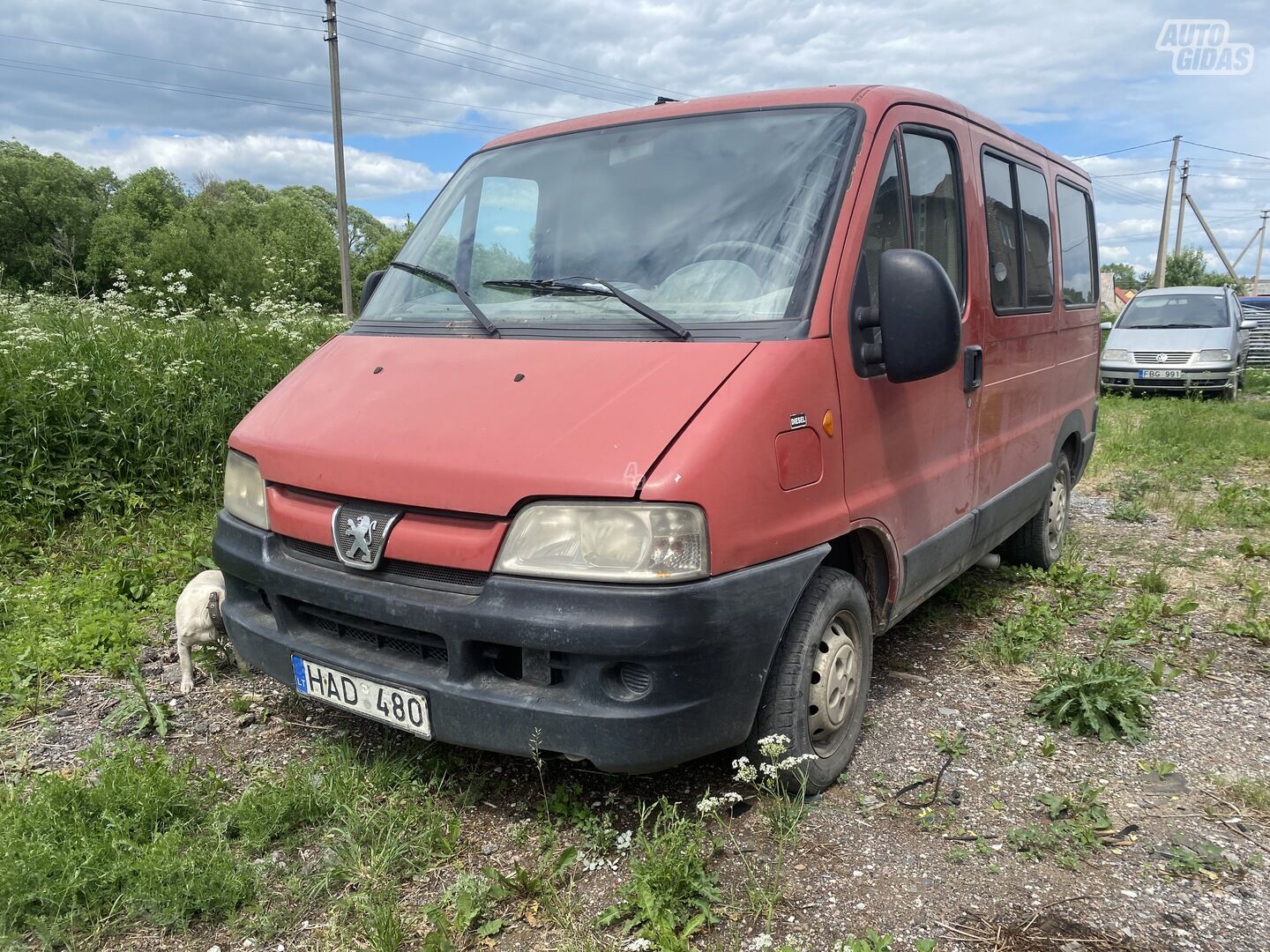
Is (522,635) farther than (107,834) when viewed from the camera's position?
No

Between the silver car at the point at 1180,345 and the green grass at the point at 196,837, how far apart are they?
1369 cm

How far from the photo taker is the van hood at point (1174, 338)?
45.6 feet

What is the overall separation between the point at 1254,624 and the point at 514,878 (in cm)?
385

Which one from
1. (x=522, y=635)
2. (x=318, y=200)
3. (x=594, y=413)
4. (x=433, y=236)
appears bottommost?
(x=522, y=635)

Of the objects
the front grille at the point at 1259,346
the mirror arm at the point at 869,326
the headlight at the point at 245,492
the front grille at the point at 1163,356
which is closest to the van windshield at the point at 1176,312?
the front grille at the point at 1163,356

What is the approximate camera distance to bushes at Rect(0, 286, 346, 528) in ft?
16.8

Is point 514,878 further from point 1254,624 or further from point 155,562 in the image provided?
point 1254,624

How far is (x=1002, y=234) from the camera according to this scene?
13.5ft

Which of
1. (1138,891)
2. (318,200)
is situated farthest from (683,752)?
(318,200)

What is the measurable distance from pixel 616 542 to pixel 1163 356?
47.5 feet

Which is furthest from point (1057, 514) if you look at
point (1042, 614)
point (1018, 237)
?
point (1018, 237)

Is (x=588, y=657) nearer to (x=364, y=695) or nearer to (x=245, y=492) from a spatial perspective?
(x=364, y=695)

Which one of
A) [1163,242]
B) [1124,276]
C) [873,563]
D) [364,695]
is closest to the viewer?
[364,695]

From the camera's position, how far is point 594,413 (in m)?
2.46
